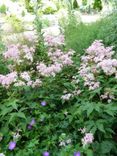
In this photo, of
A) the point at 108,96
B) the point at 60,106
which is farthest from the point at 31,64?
the point at 108,96

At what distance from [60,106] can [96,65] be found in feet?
1.95

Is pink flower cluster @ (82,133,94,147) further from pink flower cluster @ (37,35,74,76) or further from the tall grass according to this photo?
the tall grass

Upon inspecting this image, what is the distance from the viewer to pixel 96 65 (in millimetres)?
3914

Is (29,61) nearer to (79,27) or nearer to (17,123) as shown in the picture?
(17,123)

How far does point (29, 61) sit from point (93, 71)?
102cm

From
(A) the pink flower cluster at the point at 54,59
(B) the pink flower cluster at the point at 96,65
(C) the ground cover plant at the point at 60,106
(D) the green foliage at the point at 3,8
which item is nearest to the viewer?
(C) the ground cover plant at the point at 60,106

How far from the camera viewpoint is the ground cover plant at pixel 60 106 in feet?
10.5

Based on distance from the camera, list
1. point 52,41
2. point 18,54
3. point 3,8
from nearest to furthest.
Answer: point 18,54
point 52,41
point 3,8

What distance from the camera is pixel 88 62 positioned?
411 cm

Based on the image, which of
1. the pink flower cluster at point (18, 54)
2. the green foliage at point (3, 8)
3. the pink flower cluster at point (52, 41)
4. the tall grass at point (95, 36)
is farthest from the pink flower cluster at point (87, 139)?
the green foliage at point (3, 8)

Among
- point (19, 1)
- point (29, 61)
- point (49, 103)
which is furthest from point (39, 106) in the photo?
point (19, 1)

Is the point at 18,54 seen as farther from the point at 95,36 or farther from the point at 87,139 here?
the point at 95,36

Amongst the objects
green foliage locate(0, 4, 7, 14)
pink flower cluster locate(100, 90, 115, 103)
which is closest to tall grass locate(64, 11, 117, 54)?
pink flower cluster locate(100, 90, 115, 103)

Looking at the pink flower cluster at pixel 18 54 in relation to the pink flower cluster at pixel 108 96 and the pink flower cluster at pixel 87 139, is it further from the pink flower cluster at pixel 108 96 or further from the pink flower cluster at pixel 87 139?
the pink flower cluster at pixel 87 139
